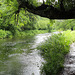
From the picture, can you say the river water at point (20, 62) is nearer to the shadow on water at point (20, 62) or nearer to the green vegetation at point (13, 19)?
the shadow on water at point (20, 62)

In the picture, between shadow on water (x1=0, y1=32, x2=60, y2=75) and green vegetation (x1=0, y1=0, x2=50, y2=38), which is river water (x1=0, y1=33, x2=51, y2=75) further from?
green vegetation (x1=0, y1=0, x2=50, y2=38)

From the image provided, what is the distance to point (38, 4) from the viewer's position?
17.9 ft

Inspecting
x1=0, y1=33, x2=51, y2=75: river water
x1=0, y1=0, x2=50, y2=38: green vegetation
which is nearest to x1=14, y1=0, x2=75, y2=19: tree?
x1=0, y1=0, x2=50, y2=38: green vegetation

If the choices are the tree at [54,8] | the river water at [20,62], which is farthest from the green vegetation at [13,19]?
the river water at [20,62]

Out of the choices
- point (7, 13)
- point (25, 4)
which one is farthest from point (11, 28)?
point (25, 4)

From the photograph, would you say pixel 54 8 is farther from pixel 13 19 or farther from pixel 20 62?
pixel 20 62

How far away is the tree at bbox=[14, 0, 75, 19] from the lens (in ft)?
15.1

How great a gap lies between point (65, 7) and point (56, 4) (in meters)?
0.52

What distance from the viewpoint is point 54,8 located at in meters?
5.06

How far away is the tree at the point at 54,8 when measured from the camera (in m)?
4.61

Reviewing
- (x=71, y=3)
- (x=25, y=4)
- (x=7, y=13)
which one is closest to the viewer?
(x=71, y=3)

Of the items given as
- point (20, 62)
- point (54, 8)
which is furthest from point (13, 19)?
point (54, 8)

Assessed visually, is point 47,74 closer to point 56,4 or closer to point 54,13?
point 54,13

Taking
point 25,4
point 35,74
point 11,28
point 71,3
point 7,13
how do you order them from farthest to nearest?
point 11,28
point 7,13
point 35,74
point 25,4
point 71,3
